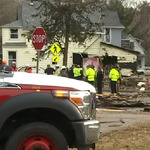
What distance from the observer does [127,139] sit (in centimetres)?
905

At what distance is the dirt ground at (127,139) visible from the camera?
845 cm

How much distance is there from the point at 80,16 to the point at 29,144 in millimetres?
26941

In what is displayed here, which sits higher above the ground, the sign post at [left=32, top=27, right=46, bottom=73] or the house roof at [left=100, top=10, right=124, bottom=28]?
the house roof at [left=100, top=10, right=124, bottom=28]

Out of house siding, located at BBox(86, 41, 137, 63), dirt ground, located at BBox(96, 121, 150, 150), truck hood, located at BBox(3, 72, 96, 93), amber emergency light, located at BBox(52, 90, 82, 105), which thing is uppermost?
house siding, located at BBox(86, 41, 137, 63)

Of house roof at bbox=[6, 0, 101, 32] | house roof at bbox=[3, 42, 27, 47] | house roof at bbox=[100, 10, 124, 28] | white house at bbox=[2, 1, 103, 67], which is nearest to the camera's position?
white house at bbox=[2, 1, 103, 67]

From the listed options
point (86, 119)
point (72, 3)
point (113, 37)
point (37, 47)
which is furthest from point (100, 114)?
point (113, 37)

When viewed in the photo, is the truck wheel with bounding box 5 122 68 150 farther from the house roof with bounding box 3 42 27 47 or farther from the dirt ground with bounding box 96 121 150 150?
the house roof with bounding box 3 42 27 47

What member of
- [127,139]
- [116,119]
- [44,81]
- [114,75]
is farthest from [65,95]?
[114,75]

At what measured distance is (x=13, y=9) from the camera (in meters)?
79.2

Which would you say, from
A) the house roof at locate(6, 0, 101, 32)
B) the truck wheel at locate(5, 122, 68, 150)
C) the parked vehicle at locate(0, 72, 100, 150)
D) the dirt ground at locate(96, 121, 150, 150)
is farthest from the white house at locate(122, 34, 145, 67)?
the truck wheel at locate(5, 122, 68, 150)

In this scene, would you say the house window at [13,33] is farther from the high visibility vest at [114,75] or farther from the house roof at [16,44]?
the high visibility vest at [114,75]

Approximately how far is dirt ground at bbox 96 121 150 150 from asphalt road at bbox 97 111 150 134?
564 millimetres

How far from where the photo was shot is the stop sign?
12508 millimetres

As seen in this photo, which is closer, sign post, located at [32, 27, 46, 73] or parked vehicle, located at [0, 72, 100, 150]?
parked vehicle, located at [0, 72, 100, 150]
